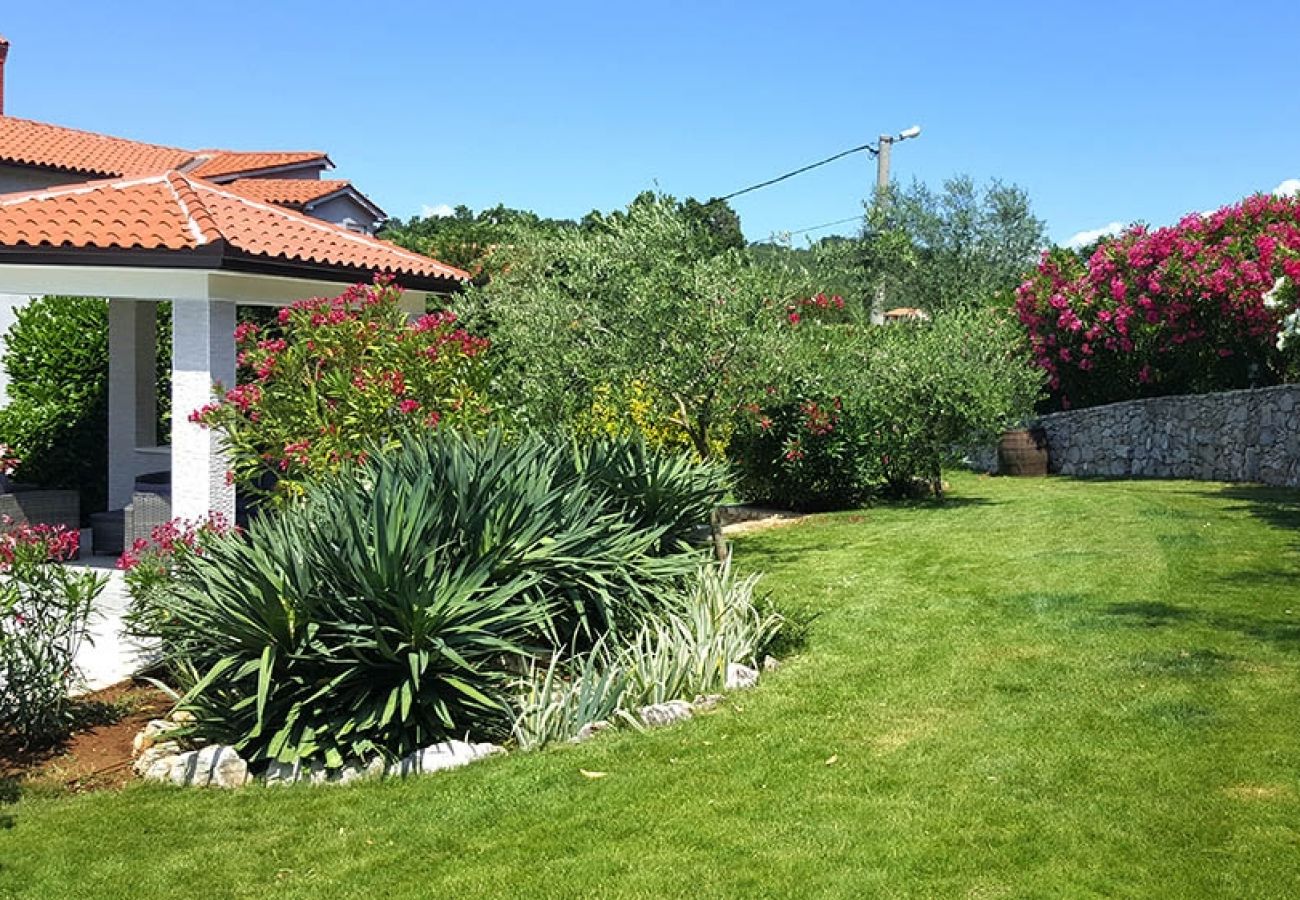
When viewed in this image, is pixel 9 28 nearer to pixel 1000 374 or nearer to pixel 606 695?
pixel 1000 374

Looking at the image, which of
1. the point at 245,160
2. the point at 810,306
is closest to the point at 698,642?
the point at 810,306

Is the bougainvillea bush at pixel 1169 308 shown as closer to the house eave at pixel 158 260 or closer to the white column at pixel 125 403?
the house eave at pixel 158 260

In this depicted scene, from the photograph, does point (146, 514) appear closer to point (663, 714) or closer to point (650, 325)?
point (650, 325)

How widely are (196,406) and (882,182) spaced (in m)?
20.2

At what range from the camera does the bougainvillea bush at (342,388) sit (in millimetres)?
10742

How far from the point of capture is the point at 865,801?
6.28 meters

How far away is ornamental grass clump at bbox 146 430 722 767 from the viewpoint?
25.1 ft

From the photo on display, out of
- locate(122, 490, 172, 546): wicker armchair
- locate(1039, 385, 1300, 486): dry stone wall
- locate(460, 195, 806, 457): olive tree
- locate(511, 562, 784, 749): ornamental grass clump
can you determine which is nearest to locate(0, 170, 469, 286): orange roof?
locate(460, 195, 806, 457): olive tree

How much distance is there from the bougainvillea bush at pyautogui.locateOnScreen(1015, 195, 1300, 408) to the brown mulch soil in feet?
57.1

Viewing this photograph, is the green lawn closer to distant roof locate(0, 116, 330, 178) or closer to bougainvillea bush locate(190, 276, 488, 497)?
bougainvillea bush locate(190, 276, 488, 497)

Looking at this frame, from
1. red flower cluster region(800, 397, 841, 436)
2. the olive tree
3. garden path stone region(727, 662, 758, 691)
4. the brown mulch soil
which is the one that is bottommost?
the brown mulch soil

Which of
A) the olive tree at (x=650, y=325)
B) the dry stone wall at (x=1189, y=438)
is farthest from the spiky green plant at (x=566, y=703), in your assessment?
the dry stone wall at (x=1189, y=438)

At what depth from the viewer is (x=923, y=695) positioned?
8.12 m

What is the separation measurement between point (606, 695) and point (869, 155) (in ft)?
83.8
